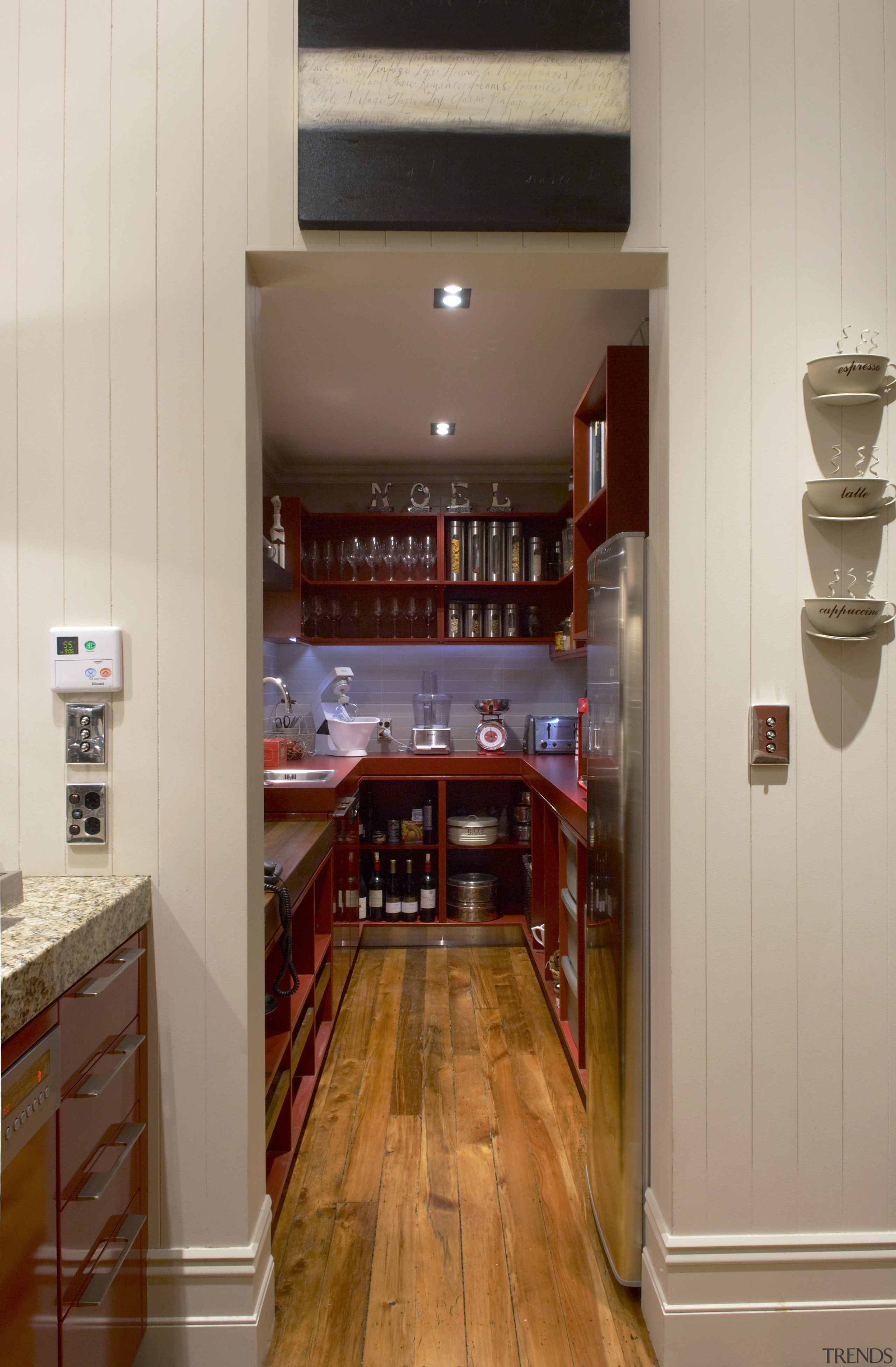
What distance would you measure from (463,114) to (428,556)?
295cm

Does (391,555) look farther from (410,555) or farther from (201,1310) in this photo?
(201,1310)

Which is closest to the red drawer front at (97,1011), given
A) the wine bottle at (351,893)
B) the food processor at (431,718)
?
the wine bottle at (351,893)

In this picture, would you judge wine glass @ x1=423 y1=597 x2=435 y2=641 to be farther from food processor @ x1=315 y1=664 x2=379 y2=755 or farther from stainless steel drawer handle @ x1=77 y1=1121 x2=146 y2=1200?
stainless steel drawer handle @ x1=77 y1=1121 x2=146 y2=1200

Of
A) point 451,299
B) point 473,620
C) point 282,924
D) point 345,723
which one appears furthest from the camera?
point 473,620

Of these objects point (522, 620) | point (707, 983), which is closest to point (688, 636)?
point (707, 983)

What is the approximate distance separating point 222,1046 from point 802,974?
1.12 metres

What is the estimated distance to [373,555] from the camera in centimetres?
430

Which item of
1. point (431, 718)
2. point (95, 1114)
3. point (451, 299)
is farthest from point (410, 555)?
point (95, 1114)

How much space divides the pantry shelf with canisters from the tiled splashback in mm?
193

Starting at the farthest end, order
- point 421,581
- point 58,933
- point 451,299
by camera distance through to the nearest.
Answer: point 421,581, point 451,299, point 58,933

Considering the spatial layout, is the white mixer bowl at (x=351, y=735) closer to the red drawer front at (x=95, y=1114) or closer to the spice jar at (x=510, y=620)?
the spice jar at (x=510, y=620)

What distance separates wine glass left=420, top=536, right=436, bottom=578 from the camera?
171 inches

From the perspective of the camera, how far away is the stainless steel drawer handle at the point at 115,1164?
44.8 inches

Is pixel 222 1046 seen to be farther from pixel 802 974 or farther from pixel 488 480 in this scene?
pixel 488 480
